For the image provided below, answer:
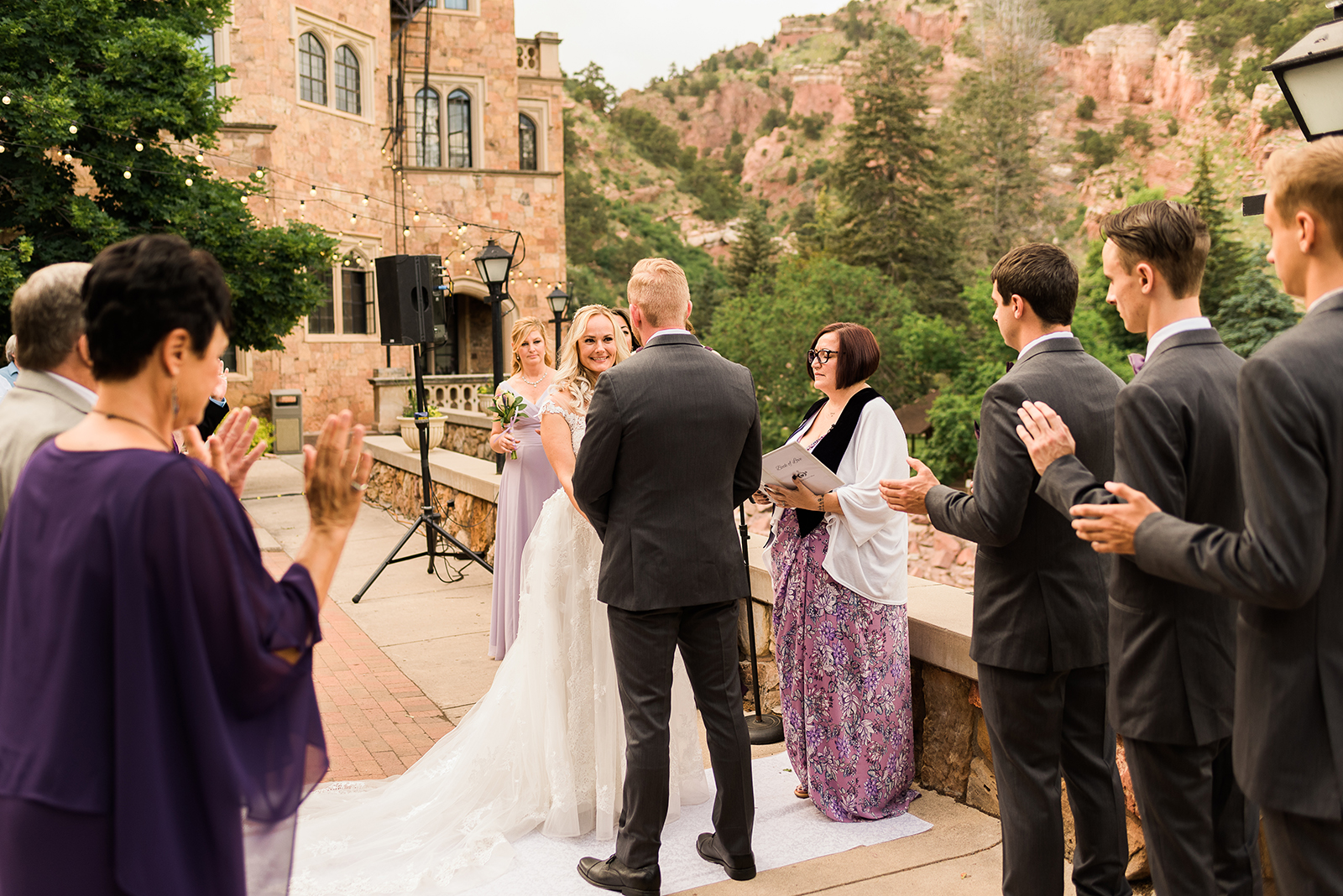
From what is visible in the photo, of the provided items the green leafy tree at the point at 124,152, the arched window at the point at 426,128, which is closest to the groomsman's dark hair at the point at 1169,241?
the green leafy tree at the point at 124,152

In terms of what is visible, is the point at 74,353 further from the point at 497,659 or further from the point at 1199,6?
the point at 1199,6

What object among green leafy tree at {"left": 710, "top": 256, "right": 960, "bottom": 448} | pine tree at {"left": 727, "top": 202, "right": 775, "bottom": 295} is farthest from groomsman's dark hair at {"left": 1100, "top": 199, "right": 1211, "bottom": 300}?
pine tree at {"left": 727, "top": 202, "right": 775, "bottom": 295}

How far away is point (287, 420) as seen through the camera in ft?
71.5

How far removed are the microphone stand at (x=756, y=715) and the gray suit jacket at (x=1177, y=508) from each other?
2459mm

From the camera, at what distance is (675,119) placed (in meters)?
106

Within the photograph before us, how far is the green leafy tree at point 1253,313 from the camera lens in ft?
88.5

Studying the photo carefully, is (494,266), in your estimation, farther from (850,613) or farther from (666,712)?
(666,712)

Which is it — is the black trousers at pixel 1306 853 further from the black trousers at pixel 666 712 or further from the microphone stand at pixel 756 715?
the microphone stand at pixel 756 715

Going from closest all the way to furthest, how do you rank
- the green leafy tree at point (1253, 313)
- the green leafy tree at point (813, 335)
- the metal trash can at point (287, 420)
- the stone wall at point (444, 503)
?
the stone wall at point (444, 503)
the metal trash can at point (287, 420)
the green leafy tree at point (1253, 313)
the green leafy tree at point (813, 335)

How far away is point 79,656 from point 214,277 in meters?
0.67

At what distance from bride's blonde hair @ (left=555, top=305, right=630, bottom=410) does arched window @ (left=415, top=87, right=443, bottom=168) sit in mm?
24700

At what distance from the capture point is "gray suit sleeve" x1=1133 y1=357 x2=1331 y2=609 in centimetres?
170

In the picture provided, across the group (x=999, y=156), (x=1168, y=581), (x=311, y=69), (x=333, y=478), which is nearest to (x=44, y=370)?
(x=333, y=478)

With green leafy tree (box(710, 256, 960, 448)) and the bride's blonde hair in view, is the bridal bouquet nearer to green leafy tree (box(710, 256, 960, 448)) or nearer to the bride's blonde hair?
the bride's blonde hair
